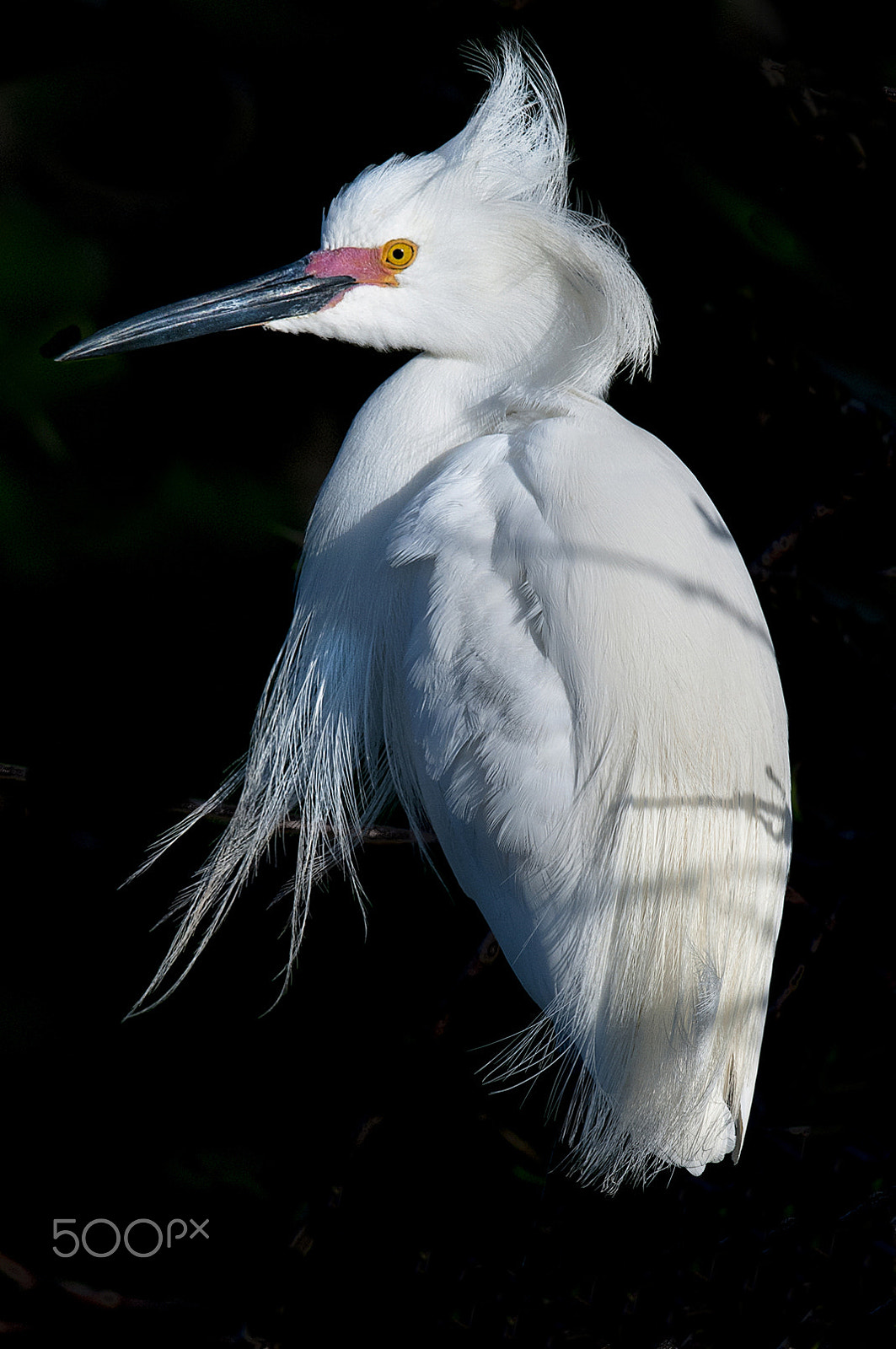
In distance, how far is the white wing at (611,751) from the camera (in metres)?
0.96

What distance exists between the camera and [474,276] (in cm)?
108

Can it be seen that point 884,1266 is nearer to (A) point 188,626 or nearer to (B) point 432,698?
(B) point 432,698

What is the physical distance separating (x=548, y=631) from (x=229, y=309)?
485 mm

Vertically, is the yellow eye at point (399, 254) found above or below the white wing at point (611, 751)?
above

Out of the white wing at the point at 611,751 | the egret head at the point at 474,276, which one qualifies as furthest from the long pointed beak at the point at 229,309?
the white wing at the point at 611,751

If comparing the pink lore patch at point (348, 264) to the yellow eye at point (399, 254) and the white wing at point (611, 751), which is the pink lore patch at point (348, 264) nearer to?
the yellow eye at point (399, 254)

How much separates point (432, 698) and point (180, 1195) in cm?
105

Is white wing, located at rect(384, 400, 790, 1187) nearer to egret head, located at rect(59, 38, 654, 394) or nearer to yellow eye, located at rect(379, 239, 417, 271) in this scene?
egret head, located at rect(59, 38, 654, 394)

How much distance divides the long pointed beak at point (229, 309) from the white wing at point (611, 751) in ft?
0.76

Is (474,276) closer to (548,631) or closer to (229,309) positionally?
(229,309)

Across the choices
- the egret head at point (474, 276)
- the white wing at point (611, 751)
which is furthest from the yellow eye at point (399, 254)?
the white wing at point (611, 751)

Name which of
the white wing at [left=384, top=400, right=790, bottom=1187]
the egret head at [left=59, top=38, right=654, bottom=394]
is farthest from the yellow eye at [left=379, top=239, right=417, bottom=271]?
the white wing at [left=384, top=400, right=790, bottom=1187]

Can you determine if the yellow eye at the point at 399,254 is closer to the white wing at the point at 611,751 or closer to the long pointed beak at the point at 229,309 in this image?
the long pointed beak at the point at 229,309

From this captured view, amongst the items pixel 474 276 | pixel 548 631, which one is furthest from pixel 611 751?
pixel 474 276
